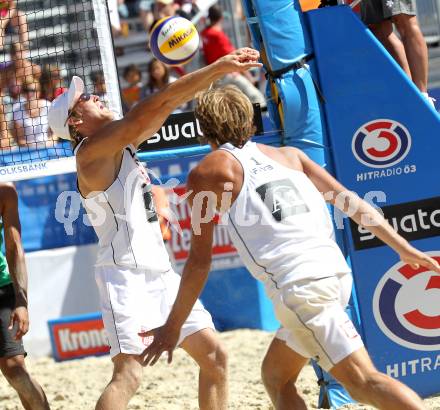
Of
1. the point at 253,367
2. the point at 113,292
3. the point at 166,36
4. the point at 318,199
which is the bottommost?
the point at 253,367

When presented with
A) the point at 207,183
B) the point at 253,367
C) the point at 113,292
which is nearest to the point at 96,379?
the point at 253,367

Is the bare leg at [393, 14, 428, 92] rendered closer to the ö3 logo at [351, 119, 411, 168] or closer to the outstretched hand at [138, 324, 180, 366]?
the ö3 logo at [351, 119, 411, 168]

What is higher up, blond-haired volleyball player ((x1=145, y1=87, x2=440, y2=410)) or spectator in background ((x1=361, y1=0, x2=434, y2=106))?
spectator in background ((x1=361, y1=0, x2=434, y2=106))

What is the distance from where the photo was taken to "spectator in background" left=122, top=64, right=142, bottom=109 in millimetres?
10008

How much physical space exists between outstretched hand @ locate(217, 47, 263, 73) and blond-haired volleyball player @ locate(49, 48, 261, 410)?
0.08 feet

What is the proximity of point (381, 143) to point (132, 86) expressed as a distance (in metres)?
5.40

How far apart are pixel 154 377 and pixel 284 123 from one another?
2.66 meters

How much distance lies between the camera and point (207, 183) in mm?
3598

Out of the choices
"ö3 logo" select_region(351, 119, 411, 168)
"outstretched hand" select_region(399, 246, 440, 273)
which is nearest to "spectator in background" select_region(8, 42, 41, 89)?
"ö3 logo" select_region(351, 119, 411, 168)

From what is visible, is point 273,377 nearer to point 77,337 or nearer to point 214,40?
point 77,337

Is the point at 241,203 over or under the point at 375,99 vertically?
under

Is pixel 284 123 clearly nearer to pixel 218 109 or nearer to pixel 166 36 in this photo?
pixel 166 36

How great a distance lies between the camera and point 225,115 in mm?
3670

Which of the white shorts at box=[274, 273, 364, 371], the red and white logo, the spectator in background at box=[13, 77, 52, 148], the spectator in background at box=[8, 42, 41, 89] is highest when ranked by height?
the spectator in background at box=[8, 42, 41, 89]
